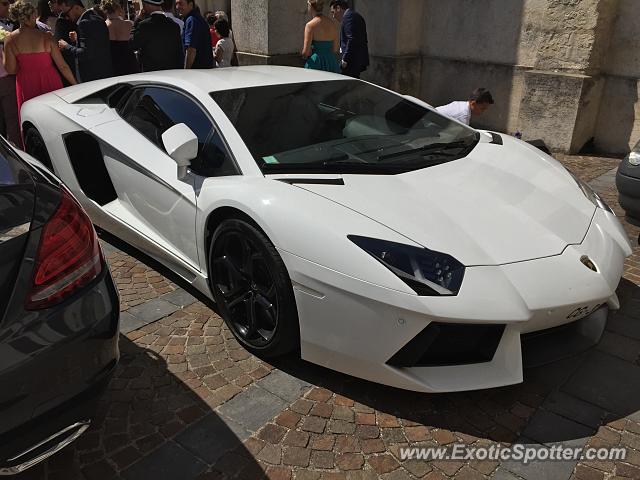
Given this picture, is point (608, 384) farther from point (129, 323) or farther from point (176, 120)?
point (176, 120)

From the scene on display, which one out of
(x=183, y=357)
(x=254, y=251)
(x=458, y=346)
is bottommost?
(x=183, y=357)

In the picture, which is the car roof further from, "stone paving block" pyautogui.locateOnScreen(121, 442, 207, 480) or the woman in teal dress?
the woman in teal dress

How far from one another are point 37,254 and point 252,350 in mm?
1349

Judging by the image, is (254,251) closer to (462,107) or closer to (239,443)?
(239,443)

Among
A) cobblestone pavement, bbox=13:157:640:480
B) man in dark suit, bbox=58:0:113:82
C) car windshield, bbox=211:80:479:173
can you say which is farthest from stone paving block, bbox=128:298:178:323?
man in dark suit, bbox=58:0:113:82

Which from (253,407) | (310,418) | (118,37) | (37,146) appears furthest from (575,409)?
(118,37)

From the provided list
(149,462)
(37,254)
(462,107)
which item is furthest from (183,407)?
(462,107)

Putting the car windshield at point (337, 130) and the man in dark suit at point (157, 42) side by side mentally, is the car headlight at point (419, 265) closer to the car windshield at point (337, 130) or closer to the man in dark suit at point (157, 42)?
the car windshield at point (337, 130)

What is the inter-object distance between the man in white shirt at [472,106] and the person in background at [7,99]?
13.6 ft

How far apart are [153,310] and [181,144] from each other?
104cm

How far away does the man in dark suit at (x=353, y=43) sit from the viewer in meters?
7.15

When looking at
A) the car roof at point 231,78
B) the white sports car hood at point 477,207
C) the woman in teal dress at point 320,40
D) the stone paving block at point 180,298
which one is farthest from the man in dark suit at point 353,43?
the stone paving block at point 180,298

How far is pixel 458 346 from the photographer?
95.4 inches

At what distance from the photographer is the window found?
10.2 ft
